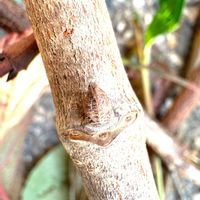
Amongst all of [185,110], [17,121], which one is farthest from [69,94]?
[185,110]

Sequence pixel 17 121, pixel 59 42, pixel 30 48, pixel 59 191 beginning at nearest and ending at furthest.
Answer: pixel 59 42 < pixel 30 48 < pixel 17 121 < pixel 59 191

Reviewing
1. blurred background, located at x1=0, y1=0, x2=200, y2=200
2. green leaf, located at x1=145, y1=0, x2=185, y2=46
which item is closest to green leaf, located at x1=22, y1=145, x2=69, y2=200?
blurred background, located at x1=0, y1=0, x2=200, y2=200

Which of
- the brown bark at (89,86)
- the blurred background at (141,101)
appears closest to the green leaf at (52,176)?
the blurred background at (141,101)

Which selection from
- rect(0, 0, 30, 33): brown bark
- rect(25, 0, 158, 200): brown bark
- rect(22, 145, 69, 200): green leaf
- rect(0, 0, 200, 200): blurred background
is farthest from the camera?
rect(22, 145, 69, 200): green leaf

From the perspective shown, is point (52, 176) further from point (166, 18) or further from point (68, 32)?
point (68, 32)

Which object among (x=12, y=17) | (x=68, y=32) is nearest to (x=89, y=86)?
(x=68, y=32)

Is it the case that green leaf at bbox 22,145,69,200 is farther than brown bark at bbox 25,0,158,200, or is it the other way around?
green leaf at bbox 22,145,69,200

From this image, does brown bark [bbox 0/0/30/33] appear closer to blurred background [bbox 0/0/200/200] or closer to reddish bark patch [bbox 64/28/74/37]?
blurred background [bbox 0/0/200/200]

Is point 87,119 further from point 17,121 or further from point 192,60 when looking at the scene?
point 192,60
